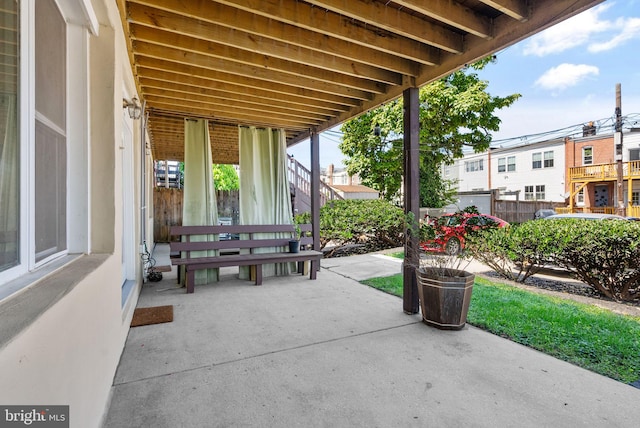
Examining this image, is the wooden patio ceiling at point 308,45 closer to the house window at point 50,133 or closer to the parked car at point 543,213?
the house window at point 50,133

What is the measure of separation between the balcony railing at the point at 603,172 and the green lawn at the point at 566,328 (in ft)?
50.2

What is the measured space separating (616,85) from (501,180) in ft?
30.1

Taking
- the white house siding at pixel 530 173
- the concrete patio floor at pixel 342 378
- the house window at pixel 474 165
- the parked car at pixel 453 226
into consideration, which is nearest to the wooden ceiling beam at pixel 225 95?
the parked car at pixel 453 226

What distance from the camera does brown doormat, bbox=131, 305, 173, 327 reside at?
3.28 m

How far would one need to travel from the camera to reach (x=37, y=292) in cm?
107

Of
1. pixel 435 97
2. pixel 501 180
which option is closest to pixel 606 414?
pixel 435 97

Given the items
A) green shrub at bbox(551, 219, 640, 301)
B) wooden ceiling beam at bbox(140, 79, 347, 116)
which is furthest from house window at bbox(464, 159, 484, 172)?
wooden ceiling beam at bbox(140, 79, 347, 116)

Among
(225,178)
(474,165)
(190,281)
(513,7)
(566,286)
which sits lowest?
(566,286)

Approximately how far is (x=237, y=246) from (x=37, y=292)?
4.04 metres

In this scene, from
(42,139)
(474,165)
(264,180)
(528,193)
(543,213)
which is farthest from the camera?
(474,165)

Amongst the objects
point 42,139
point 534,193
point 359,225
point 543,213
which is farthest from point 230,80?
point 534,193

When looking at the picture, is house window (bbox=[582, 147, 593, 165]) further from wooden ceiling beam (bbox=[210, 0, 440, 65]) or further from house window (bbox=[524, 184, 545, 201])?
wooden ceiling beam (bbox=[210, 0, 440, 65])

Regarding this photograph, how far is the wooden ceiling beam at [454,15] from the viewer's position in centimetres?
255

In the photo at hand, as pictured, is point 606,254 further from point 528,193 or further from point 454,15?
point 528,193
